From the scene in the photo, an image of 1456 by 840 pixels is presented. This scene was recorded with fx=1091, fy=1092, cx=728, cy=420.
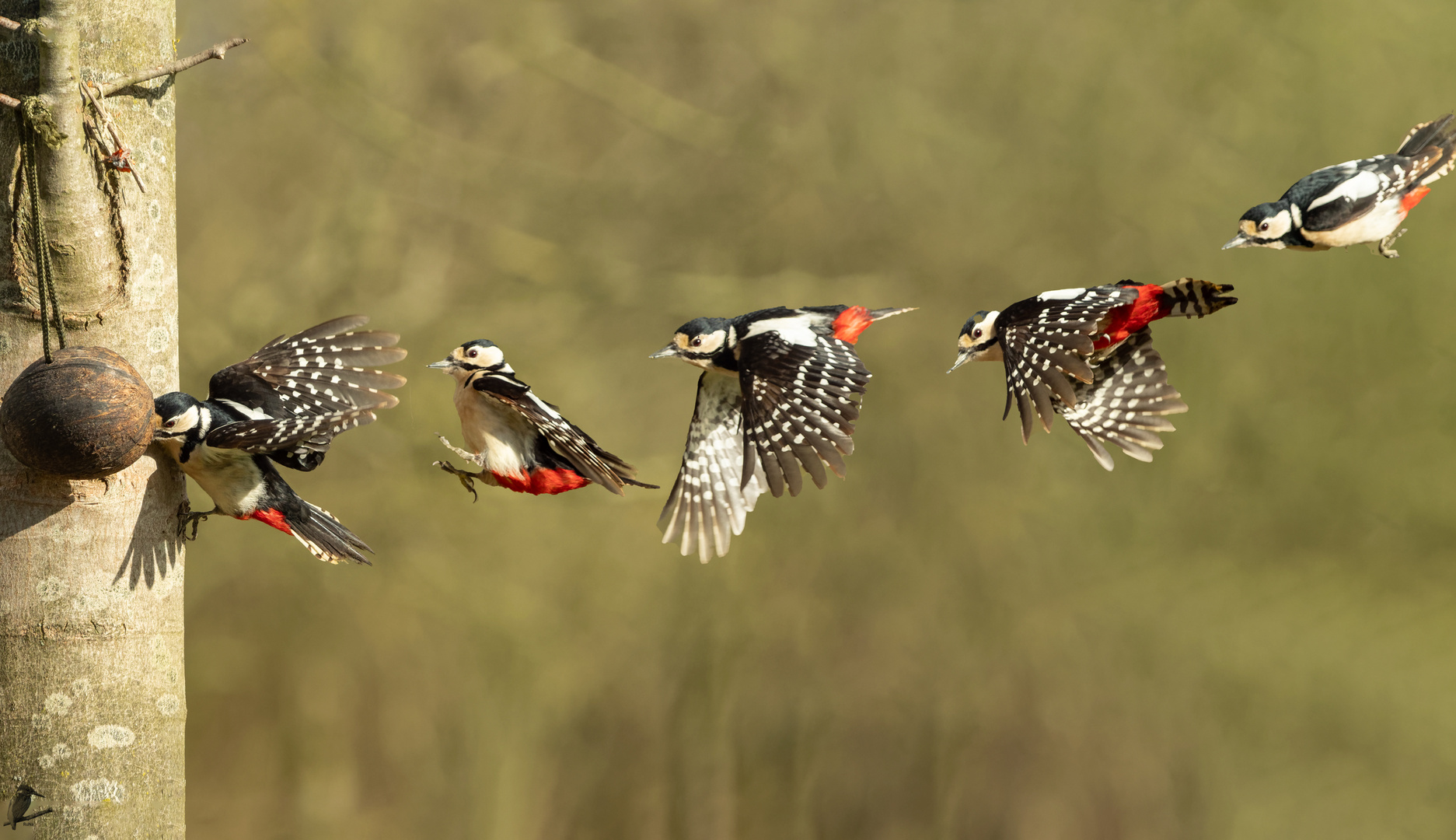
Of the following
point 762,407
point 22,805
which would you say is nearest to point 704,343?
point 762,407

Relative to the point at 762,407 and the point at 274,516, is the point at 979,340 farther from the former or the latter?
the point at 274,516

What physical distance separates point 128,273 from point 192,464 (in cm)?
32

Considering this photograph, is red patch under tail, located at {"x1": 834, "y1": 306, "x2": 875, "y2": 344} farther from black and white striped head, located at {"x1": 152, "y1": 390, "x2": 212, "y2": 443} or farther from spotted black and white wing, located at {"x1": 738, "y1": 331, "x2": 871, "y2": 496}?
black and white striped head, located at {"x1": 152, "y1": 390, "x2": 212, "y2": 443}

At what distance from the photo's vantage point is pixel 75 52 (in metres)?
1.56

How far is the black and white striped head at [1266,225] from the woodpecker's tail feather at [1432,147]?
23 centimetres

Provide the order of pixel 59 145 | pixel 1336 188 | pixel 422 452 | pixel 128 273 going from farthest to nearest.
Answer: pixel 422 452 → pixel 128 273 → pixel 59 145 → pixel 1336 188

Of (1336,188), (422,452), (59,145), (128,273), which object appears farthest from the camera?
(422,452)

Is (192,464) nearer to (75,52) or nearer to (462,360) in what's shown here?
(462,360)

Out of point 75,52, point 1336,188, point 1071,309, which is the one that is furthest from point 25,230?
point 1336,188

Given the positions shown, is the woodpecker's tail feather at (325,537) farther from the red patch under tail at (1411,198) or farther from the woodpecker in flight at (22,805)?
the red patch under tail at (1411,198)

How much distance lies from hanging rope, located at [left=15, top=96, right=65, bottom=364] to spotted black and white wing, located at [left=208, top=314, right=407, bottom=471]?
0.78 ft

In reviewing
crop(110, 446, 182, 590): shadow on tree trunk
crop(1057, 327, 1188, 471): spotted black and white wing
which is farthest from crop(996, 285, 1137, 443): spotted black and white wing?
crop(110, 446, 182, 590): shadow on tree trunk

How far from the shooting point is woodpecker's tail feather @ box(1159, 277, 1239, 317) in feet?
4.72

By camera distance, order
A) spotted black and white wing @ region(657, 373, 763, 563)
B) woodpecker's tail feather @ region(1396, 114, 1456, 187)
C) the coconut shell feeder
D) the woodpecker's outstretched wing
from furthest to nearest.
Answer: spotted black and white wing @ region(657, 373, 763, 563) → the woodpecker's outstretched wing → woodpecker's tail feather @ region(1396, 114, 1456, 187) → the coconut shell feeder
